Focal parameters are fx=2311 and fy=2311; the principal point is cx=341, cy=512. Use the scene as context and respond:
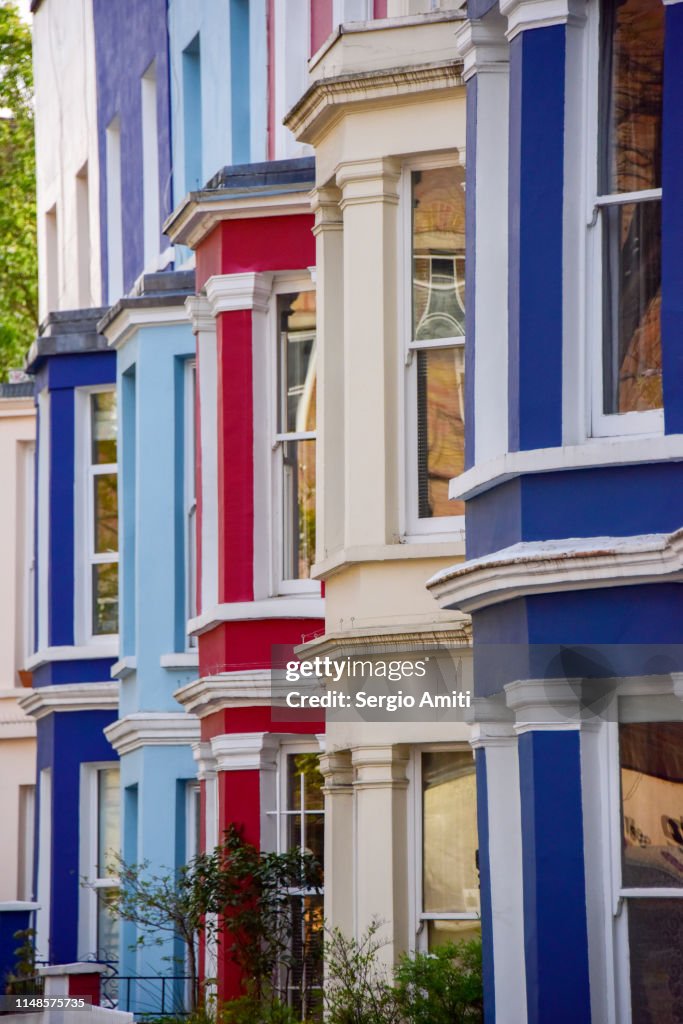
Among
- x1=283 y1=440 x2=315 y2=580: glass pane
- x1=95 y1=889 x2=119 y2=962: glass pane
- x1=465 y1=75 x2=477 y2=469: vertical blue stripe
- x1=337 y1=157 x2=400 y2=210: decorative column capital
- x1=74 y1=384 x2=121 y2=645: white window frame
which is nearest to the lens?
x1=465 y1=75 x2=477 y2=469: vertical blue stripe

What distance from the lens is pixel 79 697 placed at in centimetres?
2148

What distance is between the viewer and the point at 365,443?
13117 millimetres

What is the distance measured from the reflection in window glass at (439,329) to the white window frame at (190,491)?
5.80 m

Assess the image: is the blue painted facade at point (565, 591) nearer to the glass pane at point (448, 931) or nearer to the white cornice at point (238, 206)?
the glass pane at point (448, 931)

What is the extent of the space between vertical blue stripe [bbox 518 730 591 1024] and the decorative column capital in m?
4.42

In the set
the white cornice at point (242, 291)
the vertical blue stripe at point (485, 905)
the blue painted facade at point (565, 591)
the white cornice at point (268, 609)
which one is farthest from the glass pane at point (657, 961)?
the white cornice at point (242, 291)

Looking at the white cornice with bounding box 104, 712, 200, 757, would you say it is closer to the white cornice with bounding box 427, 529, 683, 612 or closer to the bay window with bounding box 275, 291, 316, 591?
the bay window with bounding box 275, 291, 316, 591

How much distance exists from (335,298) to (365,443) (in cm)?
106

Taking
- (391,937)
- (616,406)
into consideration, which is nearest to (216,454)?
(391,937)

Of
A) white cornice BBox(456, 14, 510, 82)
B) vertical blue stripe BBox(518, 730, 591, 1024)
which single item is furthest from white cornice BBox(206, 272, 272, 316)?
vertical blue stripe BBox(518, 730, 591, 1024)

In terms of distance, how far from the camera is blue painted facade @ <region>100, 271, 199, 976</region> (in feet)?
61.7

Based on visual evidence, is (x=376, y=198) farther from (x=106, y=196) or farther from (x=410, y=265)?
(x=106, y=196)

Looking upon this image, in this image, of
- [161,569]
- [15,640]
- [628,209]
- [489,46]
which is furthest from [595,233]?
[15,640]

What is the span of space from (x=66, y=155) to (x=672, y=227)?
1600cm
